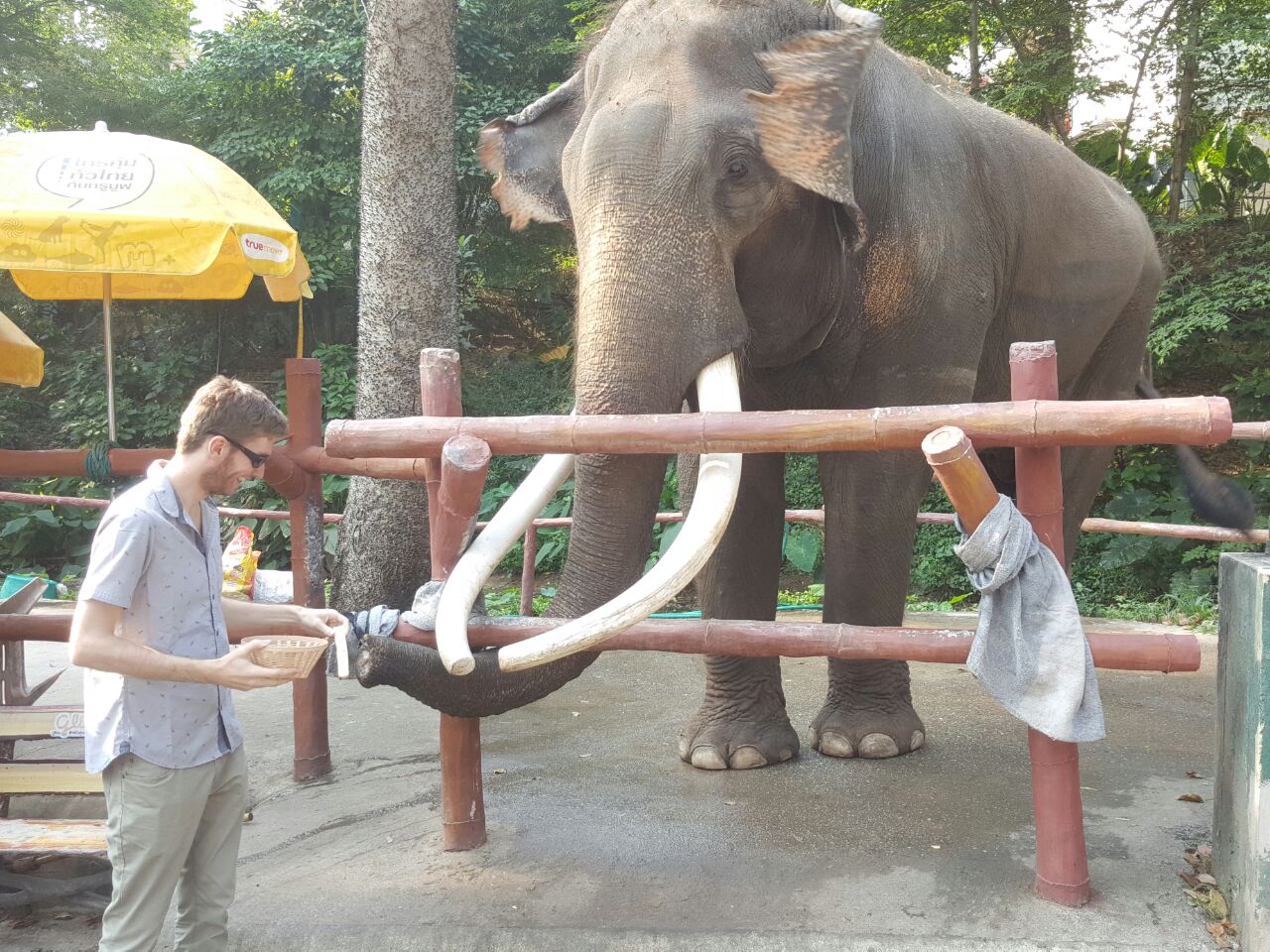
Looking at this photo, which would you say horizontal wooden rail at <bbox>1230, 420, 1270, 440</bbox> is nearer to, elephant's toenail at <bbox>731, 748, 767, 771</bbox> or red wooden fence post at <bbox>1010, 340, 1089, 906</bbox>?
elephant's toenail at <bbox>731, 748, 767, 771</bbox>

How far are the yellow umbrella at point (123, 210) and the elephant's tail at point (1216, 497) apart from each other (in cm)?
449

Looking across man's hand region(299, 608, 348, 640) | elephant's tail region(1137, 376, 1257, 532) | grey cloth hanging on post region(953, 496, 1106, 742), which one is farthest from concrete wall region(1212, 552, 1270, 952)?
elephant's tail region(1137, 376, 1257, 532)

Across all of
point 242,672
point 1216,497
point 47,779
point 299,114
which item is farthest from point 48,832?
point 299,114

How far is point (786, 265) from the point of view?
12.1 ft

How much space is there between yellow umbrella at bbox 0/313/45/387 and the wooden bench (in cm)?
180

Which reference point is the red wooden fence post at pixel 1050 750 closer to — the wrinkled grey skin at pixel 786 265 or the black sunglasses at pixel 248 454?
the wrinkled grey skin at pixel 786 265

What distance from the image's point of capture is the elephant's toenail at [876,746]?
13.6ft

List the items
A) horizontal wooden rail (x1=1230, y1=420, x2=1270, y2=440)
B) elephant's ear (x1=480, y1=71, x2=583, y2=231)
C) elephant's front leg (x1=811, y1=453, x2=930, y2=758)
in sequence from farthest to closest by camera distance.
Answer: horizontal wooden rail (x1=1230, y1=420, x2=1270, y2=440), elephant's ear (x1=480, y1=71, x2=583, y2=231), elephant's front leg (x1=811, y1=453, x2=930, y2=758)

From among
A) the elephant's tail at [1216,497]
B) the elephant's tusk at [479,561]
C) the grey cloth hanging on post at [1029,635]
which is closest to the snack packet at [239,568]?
the elephant's tusk at [479,561]

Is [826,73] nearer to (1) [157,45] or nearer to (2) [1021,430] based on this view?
(2) [1021,430]

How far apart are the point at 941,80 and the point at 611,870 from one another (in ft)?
11.6

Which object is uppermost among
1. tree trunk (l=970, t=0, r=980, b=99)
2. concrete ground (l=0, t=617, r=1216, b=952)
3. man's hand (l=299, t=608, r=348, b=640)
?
tree trunk (l=970, t=0, r=980, b=99)

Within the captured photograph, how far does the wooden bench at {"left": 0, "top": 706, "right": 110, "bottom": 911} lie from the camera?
10.0ft

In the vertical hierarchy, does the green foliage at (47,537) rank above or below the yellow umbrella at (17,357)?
below
